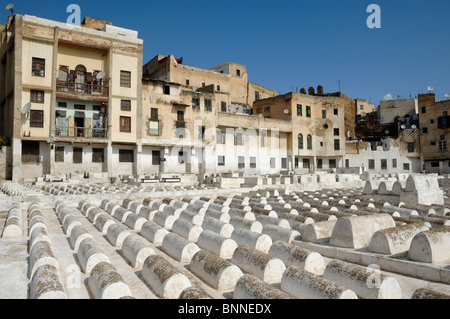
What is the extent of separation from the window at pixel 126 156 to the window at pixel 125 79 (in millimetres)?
6356

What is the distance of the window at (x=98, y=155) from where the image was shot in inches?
1184

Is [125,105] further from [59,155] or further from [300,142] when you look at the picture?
[300,142]

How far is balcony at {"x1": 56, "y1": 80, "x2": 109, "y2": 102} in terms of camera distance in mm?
28000

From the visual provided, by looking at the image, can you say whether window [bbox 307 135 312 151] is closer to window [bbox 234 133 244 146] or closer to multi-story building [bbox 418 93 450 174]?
window [bbox 234 133 244 146]

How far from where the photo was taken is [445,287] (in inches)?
149

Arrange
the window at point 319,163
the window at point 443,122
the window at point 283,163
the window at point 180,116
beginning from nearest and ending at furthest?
the window at point 180,116, the window at point 283,163, the window at point 443,122, the window at point 319,163

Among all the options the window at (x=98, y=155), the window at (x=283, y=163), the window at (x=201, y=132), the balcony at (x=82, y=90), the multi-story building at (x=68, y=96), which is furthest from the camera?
the window at (x=283, y=163)

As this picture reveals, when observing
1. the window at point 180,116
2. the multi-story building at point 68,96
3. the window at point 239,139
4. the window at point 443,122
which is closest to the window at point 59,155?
the multi-story building at point 68,96

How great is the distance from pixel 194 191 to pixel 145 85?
2126 centimetres

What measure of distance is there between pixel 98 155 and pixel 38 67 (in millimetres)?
8887

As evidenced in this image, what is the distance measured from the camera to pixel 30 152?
89.5 feet

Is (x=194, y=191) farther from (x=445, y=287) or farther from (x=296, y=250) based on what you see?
(x=445, y=287)

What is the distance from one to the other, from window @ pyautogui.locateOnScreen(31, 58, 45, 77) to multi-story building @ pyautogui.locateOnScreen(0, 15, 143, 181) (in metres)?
0.07

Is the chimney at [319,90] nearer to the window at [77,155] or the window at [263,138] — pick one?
the window at [263,138]
